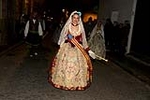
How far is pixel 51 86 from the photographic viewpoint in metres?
9.36

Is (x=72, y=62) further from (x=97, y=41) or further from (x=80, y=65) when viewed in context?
(x=97, y=41)

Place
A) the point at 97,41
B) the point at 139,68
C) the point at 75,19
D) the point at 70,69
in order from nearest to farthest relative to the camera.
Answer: the point at 70,69 < the point at 75,19 < the point at 139,68 < the point at 97,41

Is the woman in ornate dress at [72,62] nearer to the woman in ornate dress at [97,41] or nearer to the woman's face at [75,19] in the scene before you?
the woman's face at [75,19]

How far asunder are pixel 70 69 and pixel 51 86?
90 cm

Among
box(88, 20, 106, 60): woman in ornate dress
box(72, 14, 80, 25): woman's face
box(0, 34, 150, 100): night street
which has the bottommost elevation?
box(0, 34, 150, 100): night street

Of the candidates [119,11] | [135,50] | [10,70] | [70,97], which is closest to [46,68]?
[10,70]

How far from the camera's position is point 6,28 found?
2095 centimetres

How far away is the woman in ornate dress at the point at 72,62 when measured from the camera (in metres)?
8.83

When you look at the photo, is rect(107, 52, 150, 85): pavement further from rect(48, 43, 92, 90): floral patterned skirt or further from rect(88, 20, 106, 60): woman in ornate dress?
rect(48, 43, 92, 90): floral patterned skirt

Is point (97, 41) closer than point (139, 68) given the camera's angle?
No

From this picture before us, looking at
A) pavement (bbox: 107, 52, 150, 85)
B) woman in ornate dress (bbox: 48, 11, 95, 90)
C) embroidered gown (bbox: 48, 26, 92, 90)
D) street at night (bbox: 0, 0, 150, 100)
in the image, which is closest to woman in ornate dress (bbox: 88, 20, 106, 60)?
street at night (bbox: 0, 0, 150, 100)

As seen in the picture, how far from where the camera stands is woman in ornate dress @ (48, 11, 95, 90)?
8.83m

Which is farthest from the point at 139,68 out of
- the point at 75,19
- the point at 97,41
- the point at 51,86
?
the point at 75,19

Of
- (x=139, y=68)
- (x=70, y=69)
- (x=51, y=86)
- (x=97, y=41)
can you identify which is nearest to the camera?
(x=70, y=69)
